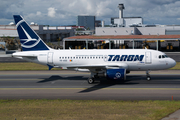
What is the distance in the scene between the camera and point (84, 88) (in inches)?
1113

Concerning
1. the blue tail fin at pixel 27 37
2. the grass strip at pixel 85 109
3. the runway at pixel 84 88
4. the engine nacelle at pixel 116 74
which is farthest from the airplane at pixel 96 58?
the grass strip at pixel 85 109

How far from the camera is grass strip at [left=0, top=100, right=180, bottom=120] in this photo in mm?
17166

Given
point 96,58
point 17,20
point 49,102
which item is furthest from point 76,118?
A: point 17,20

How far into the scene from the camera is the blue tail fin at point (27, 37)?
3303 centimetres

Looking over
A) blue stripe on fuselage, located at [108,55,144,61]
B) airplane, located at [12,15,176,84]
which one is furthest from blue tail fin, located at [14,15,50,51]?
blue stripe on fuselage, located at [108,55,144,61]

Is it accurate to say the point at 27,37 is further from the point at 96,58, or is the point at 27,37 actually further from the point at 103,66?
the point at 103,66

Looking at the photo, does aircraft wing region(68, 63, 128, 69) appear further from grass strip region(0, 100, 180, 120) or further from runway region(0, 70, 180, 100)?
grass strip region(0, 100, 180, 120)

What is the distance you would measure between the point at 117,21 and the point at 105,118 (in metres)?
149

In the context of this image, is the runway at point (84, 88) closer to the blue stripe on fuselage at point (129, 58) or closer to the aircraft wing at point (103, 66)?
the aircraft wing at point (103, 66)

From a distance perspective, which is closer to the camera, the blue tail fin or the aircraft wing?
the aircraft wing

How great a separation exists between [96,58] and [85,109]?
43.2 ft

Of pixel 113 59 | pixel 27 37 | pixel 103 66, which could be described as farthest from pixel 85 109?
pixel 27 37

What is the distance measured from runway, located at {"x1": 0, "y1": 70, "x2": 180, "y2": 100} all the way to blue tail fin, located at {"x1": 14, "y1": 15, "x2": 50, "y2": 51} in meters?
4.94

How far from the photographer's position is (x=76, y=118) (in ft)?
55.3
